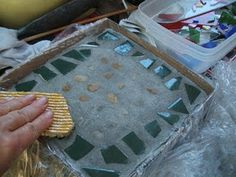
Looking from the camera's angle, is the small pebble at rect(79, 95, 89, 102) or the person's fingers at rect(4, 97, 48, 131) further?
the small pebble at rect(79, 95, 89, 102)

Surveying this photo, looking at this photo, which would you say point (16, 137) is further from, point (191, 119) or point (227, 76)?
point (227, 76)

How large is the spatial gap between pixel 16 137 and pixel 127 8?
63 cm

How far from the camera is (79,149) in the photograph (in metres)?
0.63

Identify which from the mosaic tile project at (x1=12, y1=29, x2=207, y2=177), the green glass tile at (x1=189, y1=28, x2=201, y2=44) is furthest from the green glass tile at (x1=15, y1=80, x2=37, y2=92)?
the green glass tile at (x1=189, y1=28, x2=201, y2=44)

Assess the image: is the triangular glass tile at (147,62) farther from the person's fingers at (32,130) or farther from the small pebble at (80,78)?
the person's fingers at (32,130)

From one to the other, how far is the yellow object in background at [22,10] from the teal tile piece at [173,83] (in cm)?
47

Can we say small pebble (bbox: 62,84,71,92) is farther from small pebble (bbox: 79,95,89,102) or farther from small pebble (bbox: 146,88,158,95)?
small pebble (bbox: 146,88,158,95)

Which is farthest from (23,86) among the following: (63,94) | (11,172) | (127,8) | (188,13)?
(188,13)

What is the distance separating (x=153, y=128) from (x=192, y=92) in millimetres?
141

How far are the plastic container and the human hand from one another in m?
0.42

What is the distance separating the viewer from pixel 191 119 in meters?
0.70

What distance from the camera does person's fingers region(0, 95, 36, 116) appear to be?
0.63 m

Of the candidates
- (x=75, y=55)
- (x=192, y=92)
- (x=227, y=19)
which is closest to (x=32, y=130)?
(x=75, y=55)

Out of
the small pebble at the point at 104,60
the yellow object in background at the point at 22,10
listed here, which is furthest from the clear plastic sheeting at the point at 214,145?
the yellow object in background at the point at 22,10
